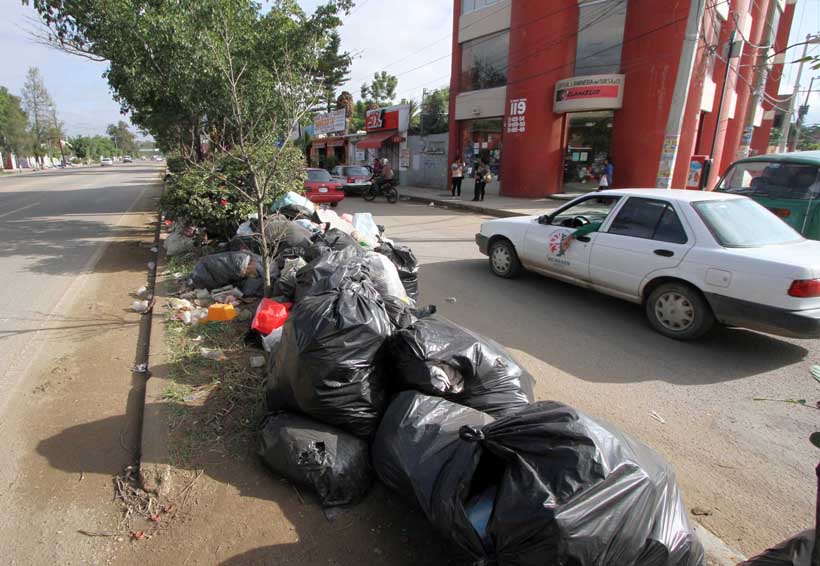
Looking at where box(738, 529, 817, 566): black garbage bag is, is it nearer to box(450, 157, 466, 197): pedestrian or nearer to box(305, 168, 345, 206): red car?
box(305, 168, 345, 206): red car

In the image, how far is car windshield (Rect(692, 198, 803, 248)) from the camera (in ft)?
14.0

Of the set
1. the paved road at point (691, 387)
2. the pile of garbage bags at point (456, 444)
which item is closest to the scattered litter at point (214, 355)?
the pile of garbage bags at point (456, 444)


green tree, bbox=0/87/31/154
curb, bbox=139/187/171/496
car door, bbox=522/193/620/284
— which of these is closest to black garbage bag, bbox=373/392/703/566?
curb, bbox=139/187/171/496

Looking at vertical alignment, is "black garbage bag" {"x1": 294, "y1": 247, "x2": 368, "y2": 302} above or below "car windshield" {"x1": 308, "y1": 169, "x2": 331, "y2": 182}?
below

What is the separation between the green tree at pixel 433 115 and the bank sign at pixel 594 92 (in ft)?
27.4

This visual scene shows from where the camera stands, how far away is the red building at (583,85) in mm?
15453

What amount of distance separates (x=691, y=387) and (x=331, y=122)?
35527 millimetres

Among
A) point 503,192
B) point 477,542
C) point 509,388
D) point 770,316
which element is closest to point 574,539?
point 477,542

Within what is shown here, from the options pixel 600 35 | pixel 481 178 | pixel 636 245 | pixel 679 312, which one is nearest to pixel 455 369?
pixel 679 312

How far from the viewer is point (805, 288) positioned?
370 centimetres

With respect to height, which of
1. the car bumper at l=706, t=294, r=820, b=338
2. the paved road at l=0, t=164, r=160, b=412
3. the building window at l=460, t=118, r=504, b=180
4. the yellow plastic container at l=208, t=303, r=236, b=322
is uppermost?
the building window at l=460, t=118, r=504, b=180

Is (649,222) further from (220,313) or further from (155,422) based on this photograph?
(155,422)

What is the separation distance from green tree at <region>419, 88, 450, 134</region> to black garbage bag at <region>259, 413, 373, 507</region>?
23.2 meters

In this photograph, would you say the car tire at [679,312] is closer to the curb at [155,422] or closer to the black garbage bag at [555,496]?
the black garbage bag at [555,496]
